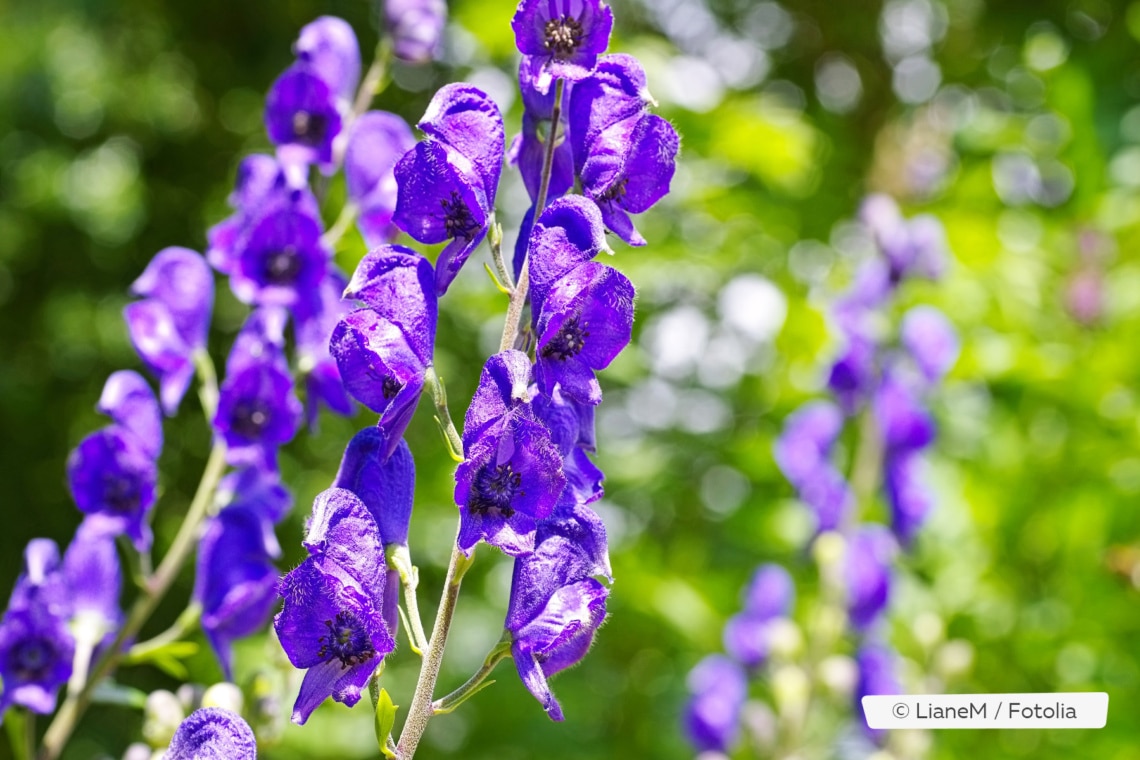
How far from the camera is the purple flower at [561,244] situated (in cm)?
76

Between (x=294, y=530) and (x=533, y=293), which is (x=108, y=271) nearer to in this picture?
(x=294, y=530)

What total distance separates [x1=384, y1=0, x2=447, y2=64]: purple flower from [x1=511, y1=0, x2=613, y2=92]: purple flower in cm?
54

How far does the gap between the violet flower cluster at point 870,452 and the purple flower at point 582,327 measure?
135 cm

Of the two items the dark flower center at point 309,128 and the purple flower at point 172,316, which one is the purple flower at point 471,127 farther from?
the purple flower at point 172,316

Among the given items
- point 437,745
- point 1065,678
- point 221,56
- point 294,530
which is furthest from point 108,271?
point 1065,678

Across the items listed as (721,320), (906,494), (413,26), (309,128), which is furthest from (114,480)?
(721,320)

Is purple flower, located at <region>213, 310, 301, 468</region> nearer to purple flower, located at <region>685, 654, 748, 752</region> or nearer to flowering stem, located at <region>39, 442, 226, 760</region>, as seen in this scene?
flowering stem, located at <region>39, 442, 226, 760</region>

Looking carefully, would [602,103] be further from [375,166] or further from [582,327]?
[375,166]

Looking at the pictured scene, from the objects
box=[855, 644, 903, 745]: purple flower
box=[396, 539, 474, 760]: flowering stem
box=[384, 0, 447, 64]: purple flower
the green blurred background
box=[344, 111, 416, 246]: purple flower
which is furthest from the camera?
the green blurred background

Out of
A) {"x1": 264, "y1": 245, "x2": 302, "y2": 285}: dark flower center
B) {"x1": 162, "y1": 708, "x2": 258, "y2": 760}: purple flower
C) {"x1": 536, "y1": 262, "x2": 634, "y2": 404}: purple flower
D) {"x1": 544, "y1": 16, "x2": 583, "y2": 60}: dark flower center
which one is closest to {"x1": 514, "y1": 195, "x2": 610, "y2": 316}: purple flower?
{"x1": 536, "y1": 262, "x2": 634, "y2": 404}: purple flower

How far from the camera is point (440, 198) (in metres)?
0.81

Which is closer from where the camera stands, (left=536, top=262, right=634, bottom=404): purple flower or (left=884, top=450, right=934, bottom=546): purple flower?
(left=536, top=262, right=634, bottom=404): purple flower

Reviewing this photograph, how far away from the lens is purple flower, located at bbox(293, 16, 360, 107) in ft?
3.90

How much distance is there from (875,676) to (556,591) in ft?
4.36
